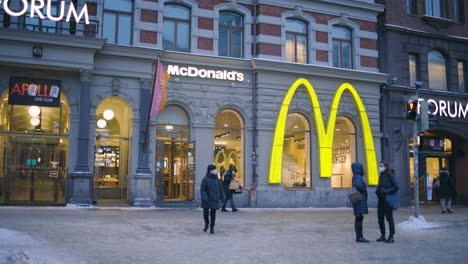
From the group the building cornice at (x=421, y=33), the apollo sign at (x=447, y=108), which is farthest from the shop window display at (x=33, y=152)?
the apollo sign at (x=447, y=108)

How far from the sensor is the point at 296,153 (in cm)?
2283

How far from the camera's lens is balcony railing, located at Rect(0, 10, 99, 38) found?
18.5m

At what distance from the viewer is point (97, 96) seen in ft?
65.1

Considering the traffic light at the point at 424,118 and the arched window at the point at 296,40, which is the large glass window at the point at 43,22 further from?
the traffic light at the point at 424,118

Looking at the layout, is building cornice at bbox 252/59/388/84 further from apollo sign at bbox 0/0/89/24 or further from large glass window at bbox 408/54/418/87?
apollo sign at bbox 0/0/89/24

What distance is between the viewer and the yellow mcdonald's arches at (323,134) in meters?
21.7

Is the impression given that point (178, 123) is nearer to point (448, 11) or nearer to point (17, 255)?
point (17, 255)

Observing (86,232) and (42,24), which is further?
(42,24)

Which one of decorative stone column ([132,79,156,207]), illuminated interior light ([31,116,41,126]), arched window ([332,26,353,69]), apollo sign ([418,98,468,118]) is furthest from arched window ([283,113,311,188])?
illuminated interior light ([31,116,41,126])

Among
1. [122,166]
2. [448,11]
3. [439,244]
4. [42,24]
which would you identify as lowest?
[439,244]

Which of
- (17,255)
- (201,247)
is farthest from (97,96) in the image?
(17,255)

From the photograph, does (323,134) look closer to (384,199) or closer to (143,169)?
(143,169)

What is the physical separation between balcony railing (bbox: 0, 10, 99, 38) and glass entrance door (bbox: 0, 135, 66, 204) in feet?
14.5

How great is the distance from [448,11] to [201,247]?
75.4 ft
